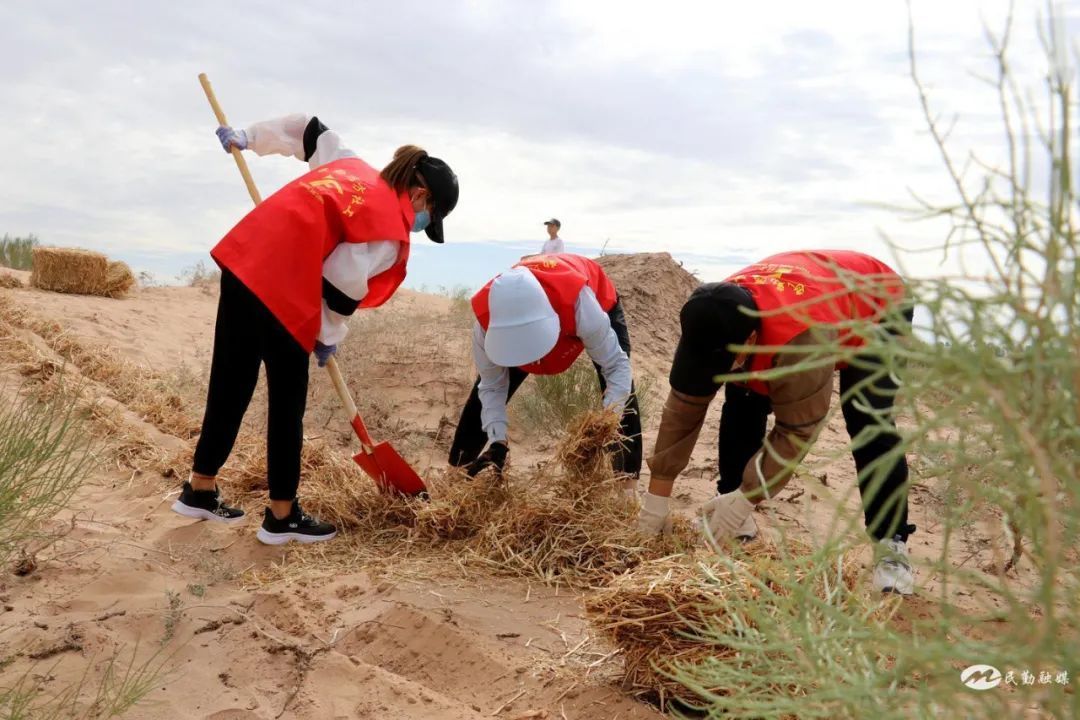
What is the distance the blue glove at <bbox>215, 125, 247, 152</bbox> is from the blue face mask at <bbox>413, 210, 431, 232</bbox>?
975mm

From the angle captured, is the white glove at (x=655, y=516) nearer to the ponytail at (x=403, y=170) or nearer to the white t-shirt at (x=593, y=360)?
the white t-shirt at (x=593, y=360)

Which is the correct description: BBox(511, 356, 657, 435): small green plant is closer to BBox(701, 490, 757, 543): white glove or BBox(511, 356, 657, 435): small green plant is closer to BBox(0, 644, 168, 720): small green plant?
BBox(701, 490, 757, 543): white glove

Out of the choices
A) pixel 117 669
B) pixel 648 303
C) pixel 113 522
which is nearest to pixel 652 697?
pixel 117 669


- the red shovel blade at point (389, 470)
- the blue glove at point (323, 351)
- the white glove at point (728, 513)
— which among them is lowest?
the red shovel blade at point (389, 470)

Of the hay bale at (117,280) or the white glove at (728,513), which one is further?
the hay bale at (117,280)

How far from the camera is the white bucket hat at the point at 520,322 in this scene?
348 centimetres

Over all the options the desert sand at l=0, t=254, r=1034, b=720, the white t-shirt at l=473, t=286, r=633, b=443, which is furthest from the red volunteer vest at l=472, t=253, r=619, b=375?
the desert sand at l=0, t=254, r=1034, b=720

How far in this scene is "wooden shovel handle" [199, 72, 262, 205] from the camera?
406 centimetres

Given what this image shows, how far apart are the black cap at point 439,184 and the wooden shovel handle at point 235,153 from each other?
0.90m

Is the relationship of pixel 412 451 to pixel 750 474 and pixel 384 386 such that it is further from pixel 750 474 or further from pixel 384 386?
pixel 750 474

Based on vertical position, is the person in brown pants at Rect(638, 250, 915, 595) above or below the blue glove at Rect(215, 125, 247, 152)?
below

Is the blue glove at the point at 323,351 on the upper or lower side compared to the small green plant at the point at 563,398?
upper

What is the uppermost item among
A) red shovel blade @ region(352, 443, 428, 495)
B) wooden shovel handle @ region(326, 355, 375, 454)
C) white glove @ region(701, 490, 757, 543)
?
wooden shovel handle @ region(326, 355, 375, 454)

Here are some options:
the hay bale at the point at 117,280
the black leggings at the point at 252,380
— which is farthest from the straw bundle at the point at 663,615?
the hay bale at the point at 117,280
